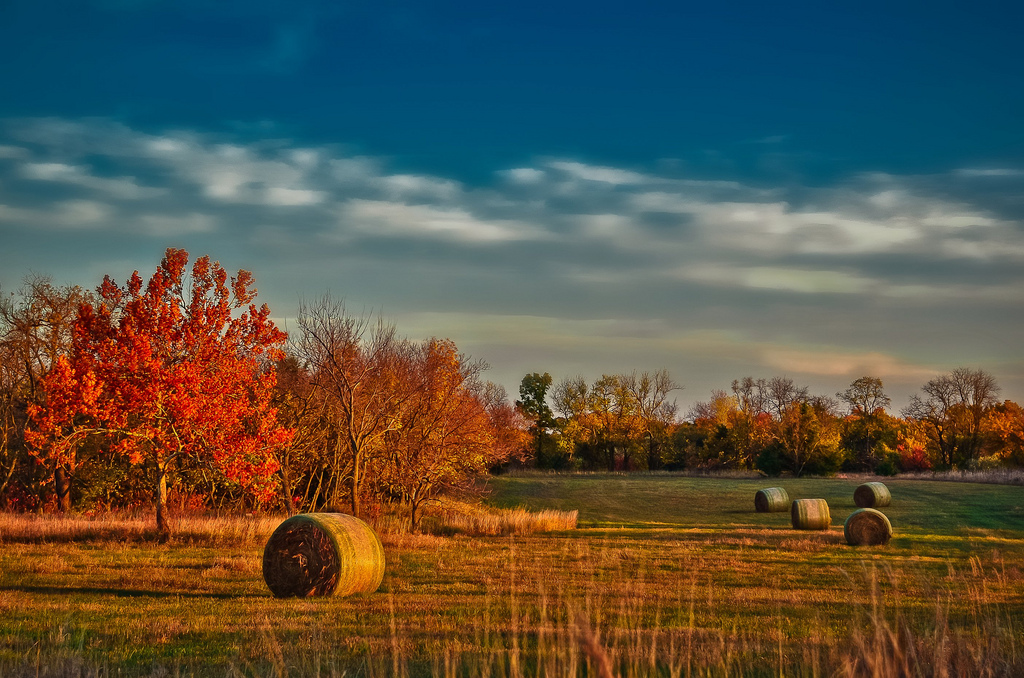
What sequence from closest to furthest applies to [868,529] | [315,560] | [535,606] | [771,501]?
[535,606], [315,560], [868,529], [771,501]

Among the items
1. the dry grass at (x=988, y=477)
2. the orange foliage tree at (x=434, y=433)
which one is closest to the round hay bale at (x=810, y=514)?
the orange foliage tree at (x=434, y=433)

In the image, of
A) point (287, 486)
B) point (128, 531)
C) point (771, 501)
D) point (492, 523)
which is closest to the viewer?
point (128, 531)

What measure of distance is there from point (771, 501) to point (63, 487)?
29.1 meters

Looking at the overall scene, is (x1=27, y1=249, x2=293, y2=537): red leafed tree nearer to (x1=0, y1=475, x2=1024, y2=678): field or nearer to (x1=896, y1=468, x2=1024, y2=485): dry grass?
(x1=0, y1=475, x2=1024, y2=678): field

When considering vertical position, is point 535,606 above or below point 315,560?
below

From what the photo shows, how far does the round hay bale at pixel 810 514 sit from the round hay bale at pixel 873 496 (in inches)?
358

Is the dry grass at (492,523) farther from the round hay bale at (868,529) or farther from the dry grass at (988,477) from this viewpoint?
the dry grass at (988,477)

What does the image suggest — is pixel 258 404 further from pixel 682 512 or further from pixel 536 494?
pixel 536 494

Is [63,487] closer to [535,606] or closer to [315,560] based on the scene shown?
[315,560]

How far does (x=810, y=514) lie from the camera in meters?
29.5

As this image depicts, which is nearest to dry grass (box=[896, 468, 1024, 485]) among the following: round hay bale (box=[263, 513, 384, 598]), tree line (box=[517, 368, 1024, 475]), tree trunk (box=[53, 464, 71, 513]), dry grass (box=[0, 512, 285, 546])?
tree line (box=[517, 368, 1024, 475])

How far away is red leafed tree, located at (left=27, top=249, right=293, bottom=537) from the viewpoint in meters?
20.8

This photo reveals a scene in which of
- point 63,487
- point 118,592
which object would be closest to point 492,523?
point 118,592

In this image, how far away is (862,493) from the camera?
38.5 meters
